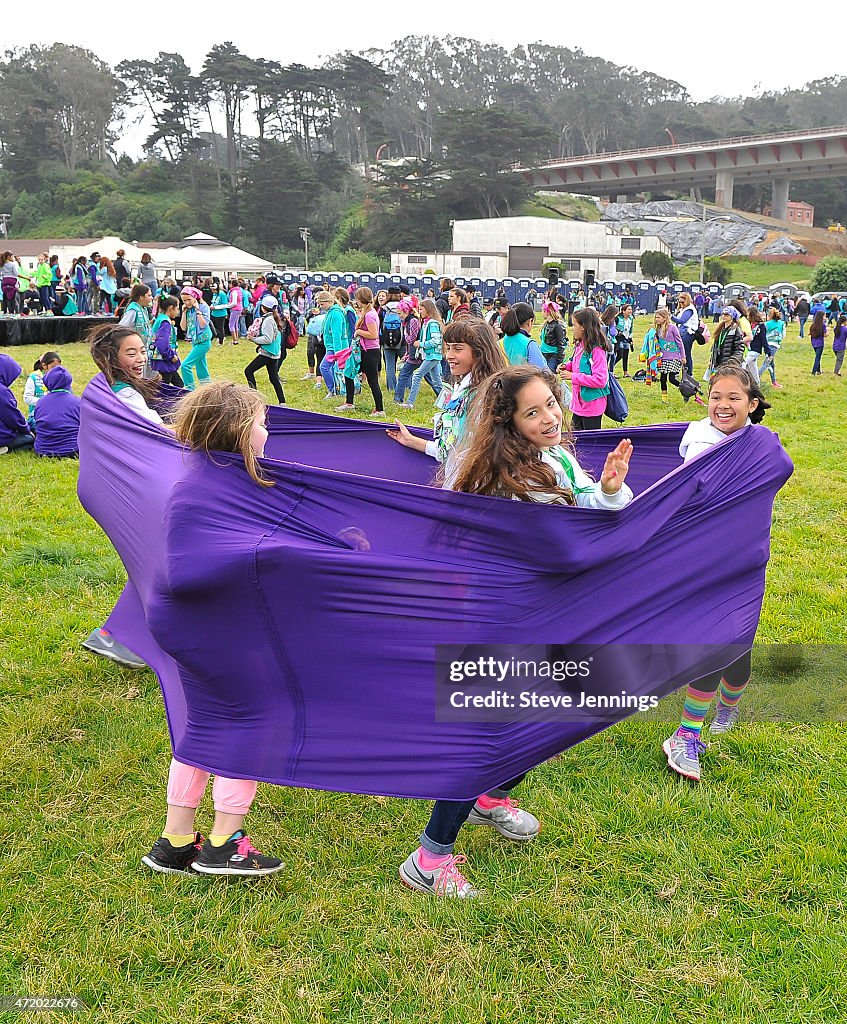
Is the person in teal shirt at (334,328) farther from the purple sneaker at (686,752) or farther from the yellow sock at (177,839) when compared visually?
the yellow sock at (177,839)

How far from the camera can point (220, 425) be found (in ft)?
8.87

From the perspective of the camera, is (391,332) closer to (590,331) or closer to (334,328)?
(334,328)

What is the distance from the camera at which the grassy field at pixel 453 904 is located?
2598 millimetres

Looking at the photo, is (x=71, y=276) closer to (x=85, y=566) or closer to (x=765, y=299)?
(x=85, y=566)

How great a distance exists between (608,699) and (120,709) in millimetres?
2463

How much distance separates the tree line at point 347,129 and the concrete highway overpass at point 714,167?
430 centimetres

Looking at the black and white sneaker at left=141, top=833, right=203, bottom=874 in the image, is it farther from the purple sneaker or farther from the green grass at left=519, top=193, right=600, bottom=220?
the green grass at left=519, top=193, right=600, bottom=220

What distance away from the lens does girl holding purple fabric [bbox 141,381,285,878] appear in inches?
107

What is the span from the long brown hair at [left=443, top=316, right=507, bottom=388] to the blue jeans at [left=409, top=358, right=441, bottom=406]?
304 inches

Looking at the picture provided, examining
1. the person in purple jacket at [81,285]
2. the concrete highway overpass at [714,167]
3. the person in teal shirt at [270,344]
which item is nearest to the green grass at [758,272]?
the concrete highway overpass at [714,167]

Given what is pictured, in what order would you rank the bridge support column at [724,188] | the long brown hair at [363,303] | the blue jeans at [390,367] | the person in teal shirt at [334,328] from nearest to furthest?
the long brown hair at [363,303]
the person in teal shirt at [334,328]
the blue jeans at [390,367]
the bridge support column at [724,188]

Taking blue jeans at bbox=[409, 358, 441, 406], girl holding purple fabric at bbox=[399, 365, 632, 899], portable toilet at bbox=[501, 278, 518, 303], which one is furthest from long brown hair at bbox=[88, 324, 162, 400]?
portable toilet at bbox=[501, 278, 518, 303]

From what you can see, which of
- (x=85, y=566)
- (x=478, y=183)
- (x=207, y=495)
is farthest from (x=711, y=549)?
(x=478, y=183)

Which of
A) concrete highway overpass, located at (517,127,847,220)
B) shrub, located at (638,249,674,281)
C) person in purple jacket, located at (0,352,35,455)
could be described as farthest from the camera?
concrete highway overpass, located at (517,127,847,220)
